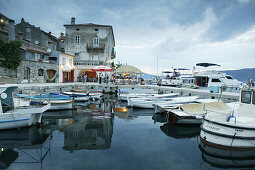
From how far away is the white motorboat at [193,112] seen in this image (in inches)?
352

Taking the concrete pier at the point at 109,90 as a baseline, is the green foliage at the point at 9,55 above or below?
above

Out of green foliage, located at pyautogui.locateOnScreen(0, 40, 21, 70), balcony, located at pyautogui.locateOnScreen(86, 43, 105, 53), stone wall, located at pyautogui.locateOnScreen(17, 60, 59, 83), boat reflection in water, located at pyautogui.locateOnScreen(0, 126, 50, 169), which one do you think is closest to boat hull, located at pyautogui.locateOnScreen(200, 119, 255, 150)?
boat reflection in water, located at pyautogui.locateOnScreen(0, 126, 50, 169)

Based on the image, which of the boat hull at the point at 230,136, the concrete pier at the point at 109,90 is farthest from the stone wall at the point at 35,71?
the boat hull at the point at 230,136

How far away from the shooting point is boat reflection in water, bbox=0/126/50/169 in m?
5.73

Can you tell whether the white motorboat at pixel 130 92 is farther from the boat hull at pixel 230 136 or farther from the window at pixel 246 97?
the boat hull at pixel 230 136

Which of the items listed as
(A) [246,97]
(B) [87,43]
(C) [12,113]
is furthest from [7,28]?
(A) [246,97]

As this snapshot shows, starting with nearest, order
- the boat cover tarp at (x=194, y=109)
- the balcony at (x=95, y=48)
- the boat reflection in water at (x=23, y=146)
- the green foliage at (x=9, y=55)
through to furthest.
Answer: the boat reflection in water at (x=23, y=146) < the boat cover tarp at (x=194, y=109) < the green foliage at (x=9, y=55) < the balcony at (x=95, y=48)

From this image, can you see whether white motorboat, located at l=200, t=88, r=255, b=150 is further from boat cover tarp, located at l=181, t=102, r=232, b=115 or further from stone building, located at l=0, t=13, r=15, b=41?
stone building, located at l=0, t=13, r=15, b=41

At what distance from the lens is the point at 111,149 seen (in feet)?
21.6

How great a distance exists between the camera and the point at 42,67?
2534 cm

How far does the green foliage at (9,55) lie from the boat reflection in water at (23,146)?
15.7 meters

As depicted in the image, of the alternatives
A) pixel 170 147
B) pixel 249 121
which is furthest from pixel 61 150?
pixel 249 121

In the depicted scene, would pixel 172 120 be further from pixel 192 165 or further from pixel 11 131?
pixel 11 131

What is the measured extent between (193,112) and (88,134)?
607 cm
